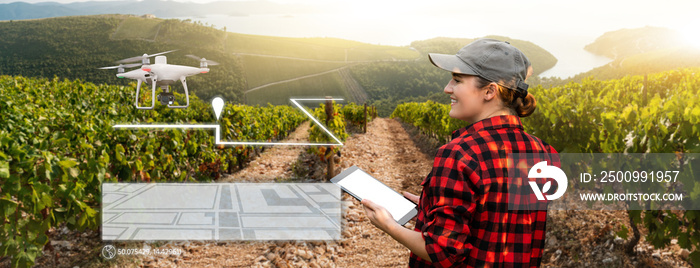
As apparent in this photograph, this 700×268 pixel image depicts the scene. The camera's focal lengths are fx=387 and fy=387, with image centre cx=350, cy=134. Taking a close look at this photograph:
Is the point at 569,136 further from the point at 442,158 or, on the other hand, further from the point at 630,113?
the point at 442,158

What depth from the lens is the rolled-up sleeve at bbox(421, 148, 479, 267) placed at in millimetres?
1053

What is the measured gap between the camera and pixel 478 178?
107 cm

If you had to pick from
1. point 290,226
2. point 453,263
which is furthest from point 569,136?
point 453,263

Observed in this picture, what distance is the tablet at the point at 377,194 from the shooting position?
53.7 inches

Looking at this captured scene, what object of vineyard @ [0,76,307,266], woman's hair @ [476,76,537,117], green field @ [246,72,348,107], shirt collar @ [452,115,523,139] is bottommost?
green field @ [246,72,348,107]

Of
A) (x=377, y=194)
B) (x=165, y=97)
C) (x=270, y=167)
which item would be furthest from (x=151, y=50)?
(x=377, y=194)

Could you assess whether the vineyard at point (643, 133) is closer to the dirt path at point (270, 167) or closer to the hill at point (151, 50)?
the dirt path at point (270, 167)

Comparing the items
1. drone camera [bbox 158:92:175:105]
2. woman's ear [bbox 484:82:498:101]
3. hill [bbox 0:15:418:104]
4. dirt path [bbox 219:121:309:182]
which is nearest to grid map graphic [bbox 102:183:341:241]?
dirt path [bbox 219:121:309:182]

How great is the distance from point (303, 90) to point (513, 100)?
2928 inches

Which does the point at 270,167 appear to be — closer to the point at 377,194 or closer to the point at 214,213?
the point at 214,213

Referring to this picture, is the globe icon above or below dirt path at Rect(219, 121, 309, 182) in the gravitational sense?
above

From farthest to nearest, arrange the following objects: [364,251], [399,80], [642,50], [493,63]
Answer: [642,50] < [399,80] < [364,251] < [493,63]

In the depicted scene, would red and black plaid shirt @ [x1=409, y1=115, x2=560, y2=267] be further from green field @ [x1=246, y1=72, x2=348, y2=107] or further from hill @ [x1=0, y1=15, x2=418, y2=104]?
green field @ [x1=246, y1=72, x2=348, y2=107]

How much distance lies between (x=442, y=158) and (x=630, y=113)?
3839 mm
